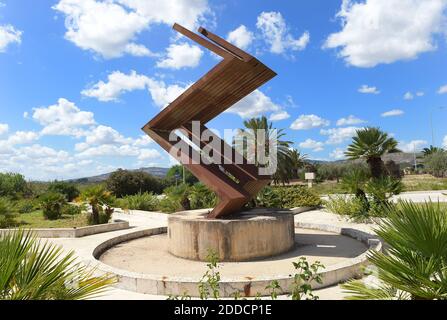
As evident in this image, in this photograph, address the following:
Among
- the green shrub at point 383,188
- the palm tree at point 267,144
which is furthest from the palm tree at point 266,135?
the green shrub at point 383,188

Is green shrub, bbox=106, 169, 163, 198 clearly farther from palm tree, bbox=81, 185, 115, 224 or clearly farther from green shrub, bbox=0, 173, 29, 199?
palm tree, bbox=81, 185, 115, 224

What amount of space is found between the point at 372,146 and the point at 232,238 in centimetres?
1146

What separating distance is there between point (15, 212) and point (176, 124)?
35.9 ft

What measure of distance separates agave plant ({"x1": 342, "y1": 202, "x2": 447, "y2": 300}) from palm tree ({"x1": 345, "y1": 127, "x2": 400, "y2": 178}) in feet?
46.5

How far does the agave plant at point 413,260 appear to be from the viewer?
316 centimetres

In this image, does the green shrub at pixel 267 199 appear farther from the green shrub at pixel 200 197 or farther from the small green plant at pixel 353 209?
the small green plant at pixel 353 209

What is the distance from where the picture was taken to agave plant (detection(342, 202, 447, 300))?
3164 mm

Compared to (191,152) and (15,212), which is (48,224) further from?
(191,152)

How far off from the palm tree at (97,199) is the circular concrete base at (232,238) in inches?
302

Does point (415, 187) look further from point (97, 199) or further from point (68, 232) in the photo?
point (68, 232)

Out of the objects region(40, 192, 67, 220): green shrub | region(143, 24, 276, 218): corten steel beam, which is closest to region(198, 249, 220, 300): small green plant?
region(143, 24, 276, 218): corten steel beam

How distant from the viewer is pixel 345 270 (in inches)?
266
